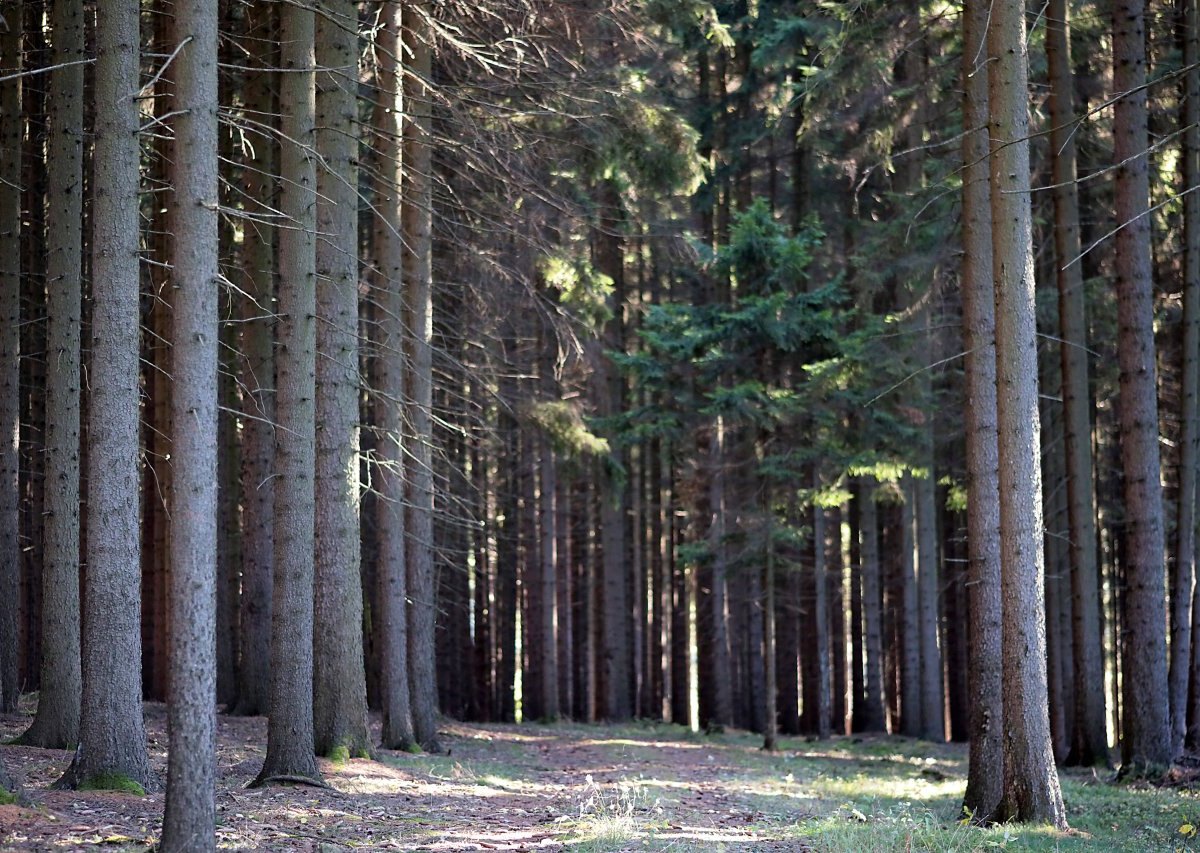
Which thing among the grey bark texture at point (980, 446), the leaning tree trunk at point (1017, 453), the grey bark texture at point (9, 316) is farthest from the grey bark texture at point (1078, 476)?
the grey bark texture at point (9, 316)

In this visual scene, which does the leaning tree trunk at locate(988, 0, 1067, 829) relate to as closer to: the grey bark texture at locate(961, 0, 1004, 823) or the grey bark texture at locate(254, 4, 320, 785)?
the grey bark texture at locate(961, 0, 1004, 823)

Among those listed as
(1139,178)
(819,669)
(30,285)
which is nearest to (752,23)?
(1139,178)

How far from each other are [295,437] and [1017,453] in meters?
7.05

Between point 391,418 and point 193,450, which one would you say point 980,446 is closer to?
point 391,418

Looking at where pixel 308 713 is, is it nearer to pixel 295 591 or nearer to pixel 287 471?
pixel 295 591

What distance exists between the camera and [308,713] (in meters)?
11.4

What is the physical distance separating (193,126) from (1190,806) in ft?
38.7

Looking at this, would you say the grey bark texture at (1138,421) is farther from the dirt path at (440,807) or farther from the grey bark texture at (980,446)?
the dirt path at (440,807)

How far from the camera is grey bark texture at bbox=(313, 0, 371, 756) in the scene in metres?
13.0

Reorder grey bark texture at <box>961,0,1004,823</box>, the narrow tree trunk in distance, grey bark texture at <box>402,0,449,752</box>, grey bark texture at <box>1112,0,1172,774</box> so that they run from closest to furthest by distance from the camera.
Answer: grey bark texture at <box>961,0,1004,823</box> → grey bark texture at <box>1112,0,1172,774</box> → grey bark texture at <box>402,0,449,752</box> → the narrow tree trunk in distance

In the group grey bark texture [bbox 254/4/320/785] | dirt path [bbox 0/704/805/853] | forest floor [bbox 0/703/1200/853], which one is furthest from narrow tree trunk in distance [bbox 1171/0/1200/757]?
grey bark texture [bbox 254/4/320/785]

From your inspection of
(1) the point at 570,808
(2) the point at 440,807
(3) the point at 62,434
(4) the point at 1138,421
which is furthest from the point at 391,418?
(4) the point at 1138,421

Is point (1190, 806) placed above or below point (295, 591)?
below

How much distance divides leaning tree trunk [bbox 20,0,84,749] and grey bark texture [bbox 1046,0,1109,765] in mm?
13170
